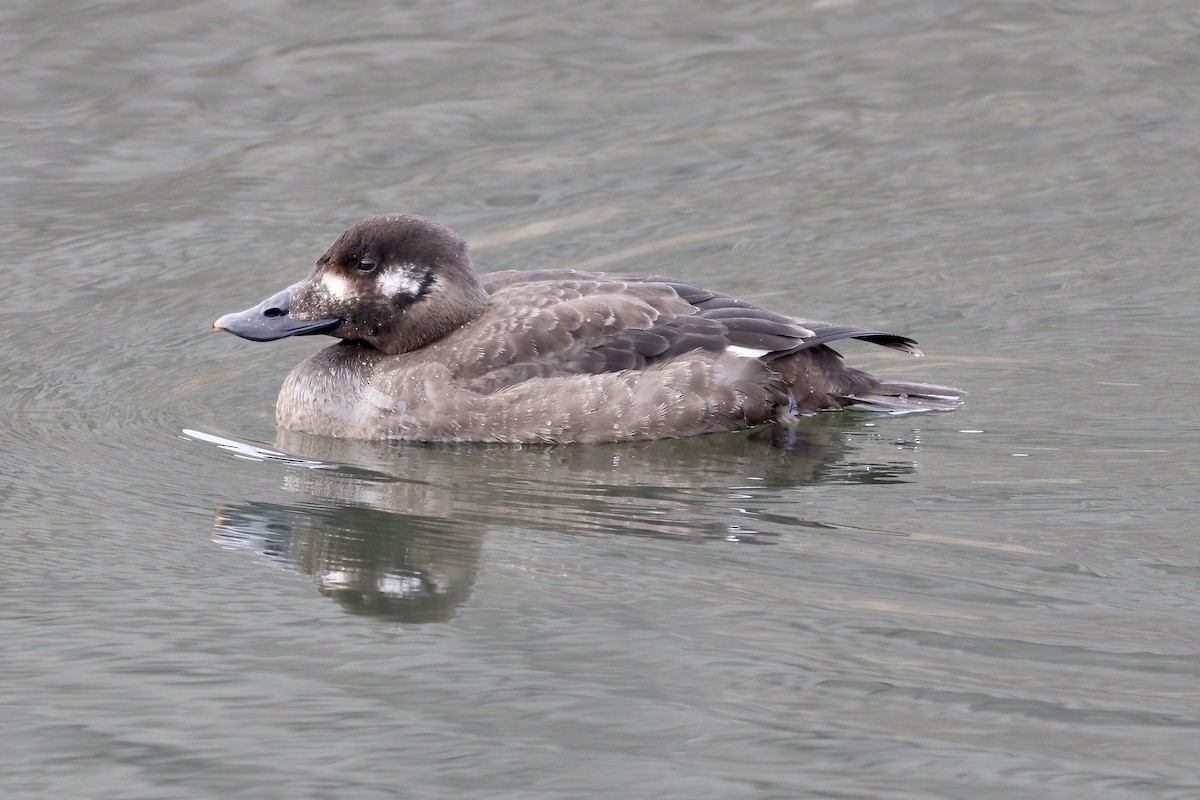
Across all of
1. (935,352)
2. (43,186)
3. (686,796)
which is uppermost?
(43,186)

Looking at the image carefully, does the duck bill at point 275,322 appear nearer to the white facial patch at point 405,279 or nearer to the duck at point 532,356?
the duck at point 532,356

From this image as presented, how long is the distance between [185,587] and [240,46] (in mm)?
7988

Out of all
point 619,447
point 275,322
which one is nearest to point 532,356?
point 619,447

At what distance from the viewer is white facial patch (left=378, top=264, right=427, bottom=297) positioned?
8508 millimetres

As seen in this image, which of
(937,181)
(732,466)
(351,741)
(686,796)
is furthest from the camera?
(937,181)

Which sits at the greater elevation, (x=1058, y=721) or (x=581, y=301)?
(x=581, y=301)

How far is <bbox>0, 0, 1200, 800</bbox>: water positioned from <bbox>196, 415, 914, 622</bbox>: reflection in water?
0.03 meters

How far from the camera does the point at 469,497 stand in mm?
7367

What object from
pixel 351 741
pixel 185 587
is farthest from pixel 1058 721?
pixel 185 587

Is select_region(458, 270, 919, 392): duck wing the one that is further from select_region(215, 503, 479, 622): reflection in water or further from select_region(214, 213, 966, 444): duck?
select_region(215, 503, 479, 622): reflection in water

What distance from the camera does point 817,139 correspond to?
487 inches

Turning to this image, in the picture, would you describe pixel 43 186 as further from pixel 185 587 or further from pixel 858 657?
pixel 858 657

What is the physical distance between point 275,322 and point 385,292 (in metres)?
0.56

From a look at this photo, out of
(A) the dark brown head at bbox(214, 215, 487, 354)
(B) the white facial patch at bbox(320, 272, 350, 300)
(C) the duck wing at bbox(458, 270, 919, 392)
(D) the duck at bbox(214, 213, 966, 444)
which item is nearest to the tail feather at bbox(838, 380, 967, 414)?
(D) the duck at bbox(214, 213, 966, 444)
